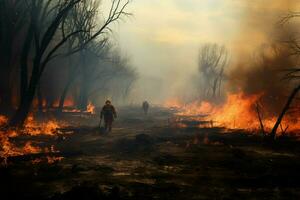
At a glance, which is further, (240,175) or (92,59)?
(92,59)

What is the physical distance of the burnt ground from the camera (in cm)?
920

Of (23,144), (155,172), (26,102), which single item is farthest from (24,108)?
(155,172)

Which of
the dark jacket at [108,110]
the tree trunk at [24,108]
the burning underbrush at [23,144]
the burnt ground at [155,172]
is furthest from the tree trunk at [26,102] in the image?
the dark jacket at [108,110]

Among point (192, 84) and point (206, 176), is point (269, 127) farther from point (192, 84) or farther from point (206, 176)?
point (192, 84)

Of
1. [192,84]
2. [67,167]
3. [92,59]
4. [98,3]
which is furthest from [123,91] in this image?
[67,167]

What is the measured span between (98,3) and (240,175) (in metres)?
27.6

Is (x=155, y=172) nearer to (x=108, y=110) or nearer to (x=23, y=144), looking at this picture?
(x=23, y=144)

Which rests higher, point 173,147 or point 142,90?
point 142,90

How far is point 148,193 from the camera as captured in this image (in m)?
9.23

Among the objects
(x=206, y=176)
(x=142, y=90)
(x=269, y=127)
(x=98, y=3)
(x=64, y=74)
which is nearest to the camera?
(x=206, y=176)

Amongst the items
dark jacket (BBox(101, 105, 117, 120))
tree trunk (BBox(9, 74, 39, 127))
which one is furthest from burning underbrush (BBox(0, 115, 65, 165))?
dark jacket (BBox(101, 105, 117, 120))

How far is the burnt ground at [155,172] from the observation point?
920 cm

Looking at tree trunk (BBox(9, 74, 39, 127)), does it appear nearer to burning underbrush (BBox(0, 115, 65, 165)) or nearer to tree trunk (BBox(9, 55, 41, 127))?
tree trunk (BBox(9, 55, 41, 127))

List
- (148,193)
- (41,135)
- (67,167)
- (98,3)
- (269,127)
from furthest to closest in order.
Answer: (98,3)
(269,127)
(41,135)
(67,167)
(148,193)
